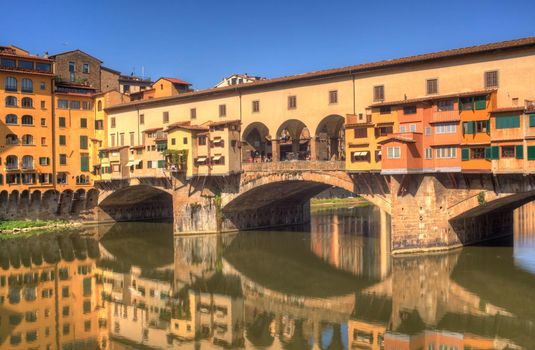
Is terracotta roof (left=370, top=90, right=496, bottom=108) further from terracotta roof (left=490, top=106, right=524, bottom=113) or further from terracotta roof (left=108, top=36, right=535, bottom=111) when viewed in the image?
terracotta roof (left=108, top=36, right=535, bottom=111)

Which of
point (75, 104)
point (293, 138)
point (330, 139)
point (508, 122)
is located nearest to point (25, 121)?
point (75, 104)

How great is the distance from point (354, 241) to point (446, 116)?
15.2 meters

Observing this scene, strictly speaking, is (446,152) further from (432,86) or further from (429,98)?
(432,86)

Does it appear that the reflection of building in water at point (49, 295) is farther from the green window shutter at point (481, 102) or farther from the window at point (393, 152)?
the green window shutter at point (481, 102)

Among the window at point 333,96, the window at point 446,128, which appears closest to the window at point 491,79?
the window at point 446,128

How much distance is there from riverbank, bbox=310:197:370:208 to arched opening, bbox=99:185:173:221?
811 inches

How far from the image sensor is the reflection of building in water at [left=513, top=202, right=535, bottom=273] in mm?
35250

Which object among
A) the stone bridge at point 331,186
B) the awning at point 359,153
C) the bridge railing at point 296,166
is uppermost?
the awning at point 359,153

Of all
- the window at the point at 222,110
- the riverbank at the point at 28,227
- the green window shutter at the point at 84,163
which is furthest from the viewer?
the green window shutter at the point at 84,163

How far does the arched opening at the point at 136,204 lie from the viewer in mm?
61641

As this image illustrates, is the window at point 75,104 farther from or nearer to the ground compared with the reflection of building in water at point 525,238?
farther from the ground

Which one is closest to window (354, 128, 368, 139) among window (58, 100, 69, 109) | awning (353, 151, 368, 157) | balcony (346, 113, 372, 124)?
balcony (346, 113, 372, 124)

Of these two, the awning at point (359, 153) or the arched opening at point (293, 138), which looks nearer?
the awning at point (359, 153)

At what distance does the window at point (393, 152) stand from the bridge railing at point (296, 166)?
5.01 metres
